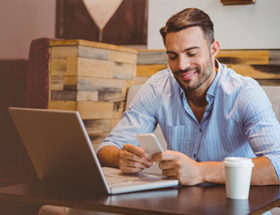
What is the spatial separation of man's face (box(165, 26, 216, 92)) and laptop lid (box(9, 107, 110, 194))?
617 millimetres

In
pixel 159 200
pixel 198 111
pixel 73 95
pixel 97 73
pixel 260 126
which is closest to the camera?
pixel 159 200

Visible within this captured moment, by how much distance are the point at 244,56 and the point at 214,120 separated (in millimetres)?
854

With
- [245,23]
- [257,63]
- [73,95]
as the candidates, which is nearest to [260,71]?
[257,63]

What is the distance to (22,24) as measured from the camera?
10.6ft

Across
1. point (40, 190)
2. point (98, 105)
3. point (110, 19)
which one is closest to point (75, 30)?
point (110, 19)

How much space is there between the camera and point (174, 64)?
67.1 inches

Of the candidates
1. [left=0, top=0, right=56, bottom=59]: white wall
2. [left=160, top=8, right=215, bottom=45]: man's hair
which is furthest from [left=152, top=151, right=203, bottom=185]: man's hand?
[left=0, top=0, right=56, bottom=59]: white wall

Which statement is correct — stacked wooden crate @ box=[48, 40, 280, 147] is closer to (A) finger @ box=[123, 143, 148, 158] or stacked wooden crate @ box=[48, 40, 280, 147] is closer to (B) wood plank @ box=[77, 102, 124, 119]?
(B) wood plank @ box=[77, 102, 124, 119]

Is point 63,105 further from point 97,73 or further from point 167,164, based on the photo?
point 167,164

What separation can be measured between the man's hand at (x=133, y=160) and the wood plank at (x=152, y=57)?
128 centimetres

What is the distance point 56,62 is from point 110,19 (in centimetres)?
70

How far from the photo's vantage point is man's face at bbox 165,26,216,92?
5.48 ft

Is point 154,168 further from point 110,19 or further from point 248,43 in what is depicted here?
point 110,19

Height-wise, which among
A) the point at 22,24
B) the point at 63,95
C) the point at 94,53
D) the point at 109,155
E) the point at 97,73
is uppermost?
the point at 22,24
